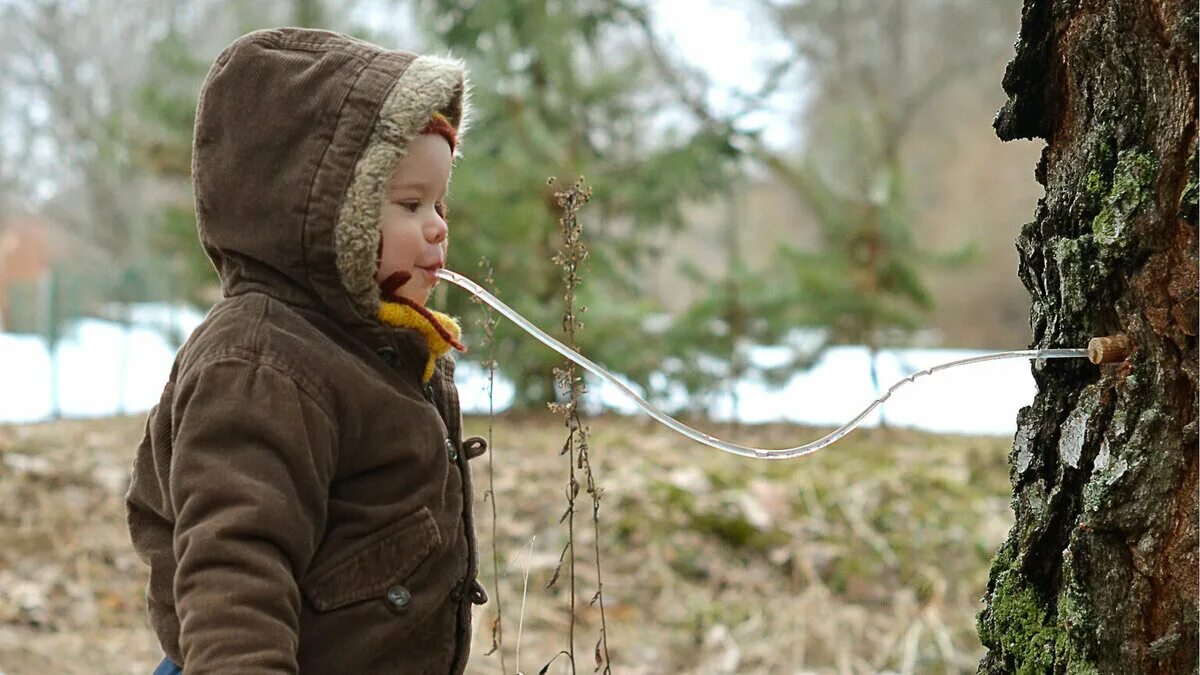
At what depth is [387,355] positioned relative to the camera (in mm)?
1654

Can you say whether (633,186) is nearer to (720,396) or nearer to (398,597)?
(720,396)

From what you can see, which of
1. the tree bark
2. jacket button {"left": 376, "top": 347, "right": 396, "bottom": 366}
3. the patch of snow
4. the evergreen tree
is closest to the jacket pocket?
jacket button {"left": 376, "top": 347, "right": 396, "bottom": 366}

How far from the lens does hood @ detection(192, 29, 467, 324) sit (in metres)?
1.53

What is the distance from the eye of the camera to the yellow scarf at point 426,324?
1.66 m

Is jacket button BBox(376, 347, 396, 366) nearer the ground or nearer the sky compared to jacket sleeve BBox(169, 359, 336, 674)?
nearer the sky

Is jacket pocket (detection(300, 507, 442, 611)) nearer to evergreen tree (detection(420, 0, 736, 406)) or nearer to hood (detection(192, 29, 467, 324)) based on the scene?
hood (detection(192, 29, 467, 324))

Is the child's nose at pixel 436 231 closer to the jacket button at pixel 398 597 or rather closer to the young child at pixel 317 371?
the young child at pixel 317 371

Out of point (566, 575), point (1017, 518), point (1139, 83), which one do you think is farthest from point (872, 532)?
point (1139, 83)

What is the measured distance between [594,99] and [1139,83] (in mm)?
6079

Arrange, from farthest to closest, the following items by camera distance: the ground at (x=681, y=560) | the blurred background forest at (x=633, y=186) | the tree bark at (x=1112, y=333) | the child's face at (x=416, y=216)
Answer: the blurred background forest at (x=633, y=186) → the ground at (x=681, y=560) → the child's face at (x=416, y=216) → the tree bark at (x=1112, y=333)

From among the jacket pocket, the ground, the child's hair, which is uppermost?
the child's hair

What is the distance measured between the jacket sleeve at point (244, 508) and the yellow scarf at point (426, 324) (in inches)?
8.7

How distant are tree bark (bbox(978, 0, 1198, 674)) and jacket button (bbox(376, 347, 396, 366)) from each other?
101 centimetres

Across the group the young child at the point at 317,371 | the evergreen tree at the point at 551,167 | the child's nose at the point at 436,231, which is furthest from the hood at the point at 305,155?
the evergreen tree at the point at 551,167
